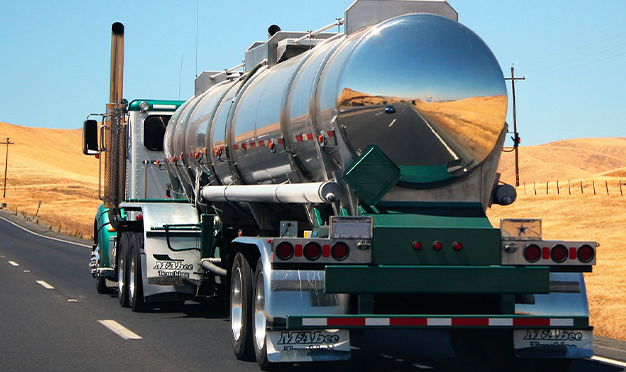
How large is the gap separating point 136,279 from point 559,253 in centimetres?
737

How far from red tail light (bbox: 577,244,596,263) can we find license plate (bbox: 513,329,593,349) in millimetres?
616

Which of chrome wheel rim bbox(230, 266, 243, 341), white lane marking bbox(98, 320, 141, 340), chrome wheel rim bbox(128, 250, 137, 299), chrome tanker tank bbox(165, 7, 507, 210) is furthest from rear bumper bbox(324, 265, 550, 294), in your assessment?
chrome wheel rim bbox(128, 250, 137, 299)

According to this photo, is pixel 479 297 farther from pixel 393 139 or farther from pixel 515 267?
pixel 393 139

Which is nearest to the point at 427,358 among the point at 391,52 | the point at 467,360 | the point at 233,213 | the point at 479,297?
the point at 467,360

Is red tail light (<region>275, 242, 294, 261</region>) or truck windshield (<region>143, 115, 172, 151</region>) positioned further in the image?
truck windshield (<region>143, 115, 172, 151</region>)

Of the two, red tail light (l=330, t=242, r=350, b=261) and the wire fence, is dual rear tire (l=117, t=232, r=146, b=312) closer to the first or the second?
red tail light (l=330, t=242, r=350, b=261)

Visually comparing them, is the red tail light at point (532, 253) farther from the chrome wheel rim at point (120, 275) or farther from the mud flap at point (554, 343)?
the chrome wheel rim at point (120, 275)

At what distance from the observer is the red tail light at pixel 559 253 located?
8586 mm

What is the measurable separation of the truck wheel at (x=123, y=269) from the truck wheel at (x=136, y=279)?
0.57 feet

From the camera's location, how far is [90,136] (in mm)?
17797

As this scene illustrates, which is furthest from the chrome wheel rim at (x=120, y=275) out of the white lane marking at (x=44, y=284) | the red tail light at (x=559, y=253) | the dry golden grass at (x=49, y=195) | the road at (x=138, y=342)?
the dry golden grass at (x=49, y=195)

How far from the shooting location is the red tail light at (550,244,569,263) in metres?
8.59

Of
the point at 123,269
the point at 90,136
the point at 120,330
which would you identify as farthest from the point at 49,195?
the point at 120,330

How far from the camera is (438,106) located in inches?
343
